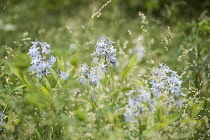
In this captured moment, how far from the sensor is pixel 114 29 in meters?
5.23

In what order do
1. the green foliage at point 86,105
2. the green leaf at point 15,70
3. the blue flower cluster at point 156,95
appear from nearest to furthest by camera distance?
1. the blue flower cluster at point 156,95
2. the green foliage at point 86,105
3. the green leaf at point 15,70

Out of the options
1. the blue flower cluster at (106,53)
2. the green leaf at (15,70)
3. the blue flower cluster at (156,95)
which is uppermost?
the blue flower cluster at (106,53)

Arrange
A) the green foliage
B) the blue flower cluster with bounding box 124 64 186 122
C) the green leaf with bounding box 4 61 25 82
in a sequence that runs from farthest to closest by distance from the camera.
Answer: the green leaf with bounding box 4 61 25 82
the green foliage
the blue flower cluster with bounding box 124 64 186 122

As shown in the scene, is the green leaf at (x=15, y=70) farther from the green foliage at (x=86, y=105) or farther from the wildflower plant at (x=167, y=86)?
the wildflower plant at (x=167, y=86)

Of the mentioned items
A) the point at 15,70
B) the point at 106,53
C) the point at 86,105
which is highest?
the point at 106,53

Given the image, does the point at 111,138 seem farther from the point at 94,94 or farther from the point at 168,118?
the point at 94,94

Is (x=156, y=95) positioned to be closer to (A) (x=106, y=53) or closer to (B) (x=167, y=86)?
(B) (x=167, y=86)

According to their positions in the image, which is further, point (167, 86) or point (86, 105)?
point (86, 105)

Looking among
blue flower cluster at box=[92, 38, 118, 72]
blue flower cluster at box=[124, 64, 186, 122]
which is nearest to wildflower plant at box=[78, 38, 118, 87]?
blue flower cluster at box=[92, 38, 118, 72]

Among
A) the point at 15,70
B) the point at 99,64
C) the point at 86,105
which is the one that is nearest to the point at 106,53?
the point at 99,64

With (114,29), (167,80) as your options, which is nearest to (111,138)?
(167,80)

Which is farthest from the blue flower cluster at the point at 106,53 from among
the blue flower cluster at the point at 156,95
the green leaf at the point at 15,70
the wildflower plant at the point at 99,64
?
the green leaf at the point at 15,70

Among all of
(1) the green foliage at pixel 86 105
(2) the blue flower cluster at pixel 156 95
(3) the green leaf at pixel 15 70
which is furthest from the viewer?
(3) the green leaf at pixel 15 70

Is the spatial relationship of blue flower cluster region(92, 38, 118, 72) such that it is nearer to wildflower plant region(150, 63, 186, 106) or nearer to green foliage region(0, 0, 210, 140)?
green foliage region(0, 0, 210, 140)
